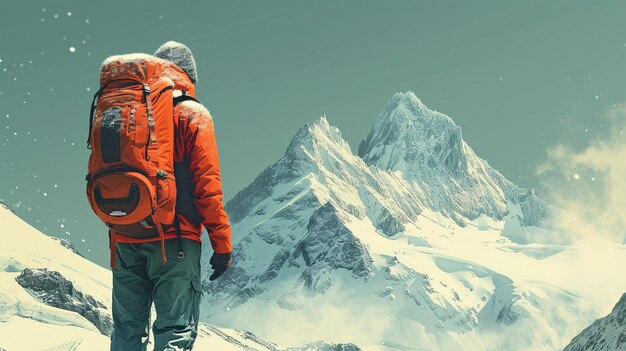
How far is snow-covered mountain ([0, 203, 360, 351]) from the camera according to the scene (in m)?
90.6

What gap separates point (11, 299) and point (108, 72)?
102620mm

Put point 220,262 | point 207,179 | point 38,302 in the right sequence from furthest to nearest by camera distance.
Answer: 1. point 38,302
2. point 220,262
3. point 207,179

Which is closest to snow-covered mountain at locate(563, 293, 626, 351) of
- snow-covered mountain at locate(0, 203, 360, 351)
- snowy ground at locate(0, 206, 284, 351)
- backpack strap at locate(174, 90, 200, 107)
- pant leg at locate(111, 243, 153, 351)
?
pant leg at locate(111, 243, 153, 351)

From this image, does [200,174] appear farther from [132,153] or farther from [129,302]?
[129,302]

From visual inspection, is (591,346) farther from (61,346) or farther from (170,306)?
(61,346)

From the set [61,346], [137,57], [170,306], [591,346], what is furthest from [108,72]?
[61,346]

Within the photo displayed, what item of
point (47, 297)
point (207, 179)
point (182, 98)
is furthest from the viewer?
point (47, 297)

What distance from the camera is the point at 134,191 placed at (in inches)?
252

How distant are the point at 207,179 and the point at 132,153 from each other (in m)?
0.62

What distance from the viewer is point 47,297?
11081 centimetres

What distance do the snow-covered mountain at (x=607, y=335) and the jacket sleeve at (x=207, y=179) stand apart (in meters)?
40.6

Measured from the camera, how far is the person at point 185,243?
22.1ft

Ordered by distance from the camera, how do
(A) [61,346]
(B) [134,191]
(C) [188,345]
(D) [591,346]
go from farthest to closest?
(A) [61,346]
(D) [591,346]
(C) [188,345]
(B) [134,191]

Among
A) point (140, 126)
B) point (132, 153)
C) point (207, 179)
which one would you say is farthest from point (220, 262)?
point (140, 126)
